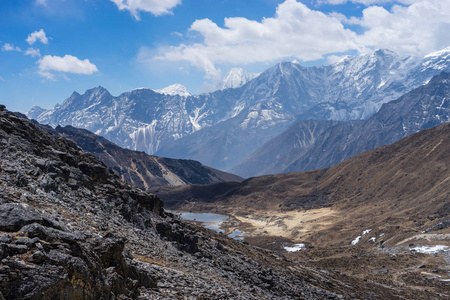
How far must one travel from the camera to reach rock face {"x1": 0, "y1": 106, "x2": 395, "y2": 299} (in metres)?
12.4

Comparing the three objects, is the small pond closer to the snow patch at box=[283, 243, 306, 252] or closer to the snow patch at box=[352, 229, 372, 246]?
the snow patch at box=[283, 243, 306, 252]

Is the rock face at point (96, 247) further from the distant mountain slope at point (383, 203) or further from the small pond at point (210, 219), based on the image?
the small pond at point (210, 219)

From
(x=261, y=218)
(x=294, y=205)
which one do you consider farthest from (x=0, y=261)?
(x=294, y=205)

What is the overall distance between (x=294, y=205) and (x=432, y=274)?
129 meters

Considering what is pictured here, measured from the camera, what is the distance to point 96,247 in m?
17.3

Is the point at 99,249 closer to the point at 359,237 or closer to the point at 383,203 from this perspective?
the point at 359,237

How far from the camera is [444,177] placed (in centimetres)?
13700

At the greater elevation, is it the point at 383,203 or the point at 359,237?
the point at 383,203

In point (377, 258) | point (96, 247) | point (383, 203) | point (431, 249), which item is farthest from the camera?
point (383, 203)

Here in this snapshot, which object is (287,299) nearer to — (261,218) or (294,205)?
(261,218)

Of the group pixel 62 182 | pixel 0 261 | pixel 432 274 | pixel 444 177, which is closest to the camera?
pixel 0 261

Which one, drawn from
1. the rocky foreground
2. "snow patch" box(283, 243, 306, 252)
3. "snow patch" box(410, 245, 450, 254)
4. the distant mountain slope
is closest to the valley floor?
"snow patch" box(410, 245, 450, 254)

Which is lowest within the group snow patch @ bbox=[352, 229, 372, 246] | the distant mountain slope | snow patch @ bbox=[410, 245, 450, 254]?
snow patch @ bbox=[352, 229, 372, 246]

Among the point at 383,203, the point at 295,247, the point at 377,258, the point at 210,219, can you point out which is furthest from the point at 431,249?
the point at 210,219
